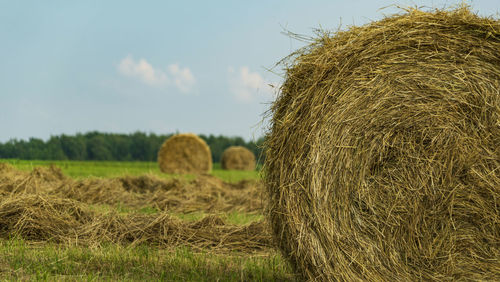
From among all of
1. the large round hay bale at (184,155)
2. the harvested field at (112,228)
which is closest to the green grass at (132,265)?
the harvested field at (112,228)

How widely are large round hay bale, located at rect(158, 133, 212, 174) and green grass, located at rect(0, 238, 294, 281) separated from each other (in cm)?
1472

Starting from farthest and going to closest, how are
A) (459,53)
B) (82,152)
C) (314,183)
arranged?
(82,152), (459,53), (314,183)

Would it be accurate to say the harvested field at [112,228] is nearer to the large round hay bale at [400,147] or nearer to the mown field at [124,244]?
the mown field at [124,244]

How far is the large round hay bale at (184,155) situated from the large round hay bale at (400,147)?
16.2m

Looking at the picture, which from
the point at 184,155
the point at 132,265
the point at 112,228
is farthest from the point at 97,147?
the point at 132,265

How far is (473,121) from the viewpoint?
4.20 m

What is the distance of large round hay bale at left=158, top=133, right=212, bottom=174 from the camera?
20109 millimetres

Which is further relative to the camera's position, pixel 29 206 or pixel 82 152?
pixel 82 152

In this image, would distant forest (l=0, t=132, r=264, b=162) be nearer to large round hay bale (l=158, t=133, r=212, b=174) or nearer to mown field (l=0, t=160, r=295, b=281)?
mown field (l=0, t=160, r=295, b=281)

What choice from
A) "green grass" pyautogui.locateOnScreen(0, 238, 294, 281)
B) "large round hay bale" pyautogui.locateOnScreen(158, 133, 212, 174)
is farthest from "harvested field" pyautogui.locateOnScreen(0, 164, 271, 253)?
"large round hay bale" pyautogui.locateOnScreen(158, 133, 212, 174)

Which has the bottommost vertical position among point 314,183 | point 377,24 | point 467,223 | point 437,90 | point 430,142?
point 467,223

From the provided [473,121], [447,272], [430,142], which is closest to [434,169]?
[430,142]

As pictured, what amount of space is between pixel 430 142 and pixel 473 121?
1.39ft

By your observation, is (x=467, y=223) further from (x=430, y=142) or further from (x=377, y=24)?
(x=377, y=24)
